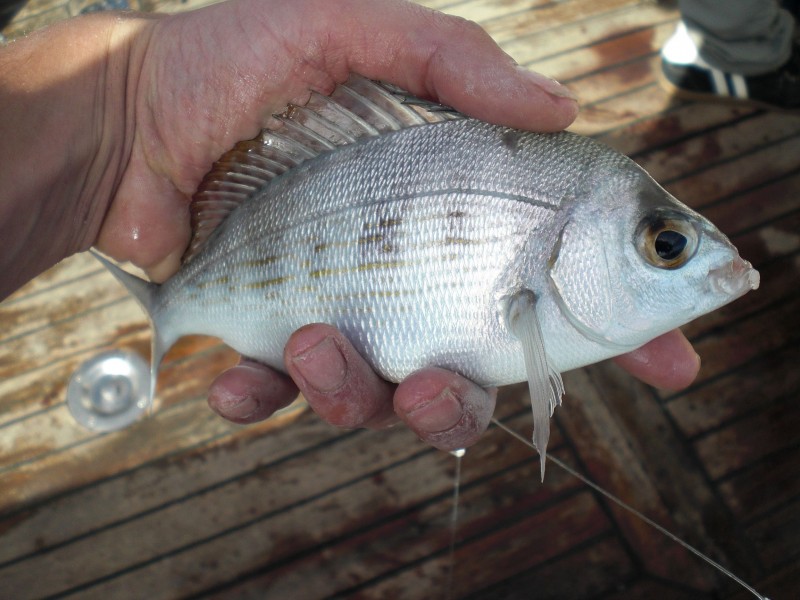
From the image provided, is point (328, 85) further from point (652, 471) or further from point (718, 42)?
point (718, 42)

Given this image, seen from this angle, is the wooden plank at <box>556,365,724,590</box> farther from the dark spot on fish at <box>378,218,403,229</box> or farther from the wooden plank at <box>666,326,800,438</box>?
the dark spot on fish at <box>378,218,403,229</box>

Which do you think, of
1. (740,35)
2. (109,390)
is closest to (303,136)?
(109,390)

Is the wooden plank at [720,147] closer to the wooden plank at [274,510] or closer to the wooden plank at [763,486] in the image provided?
the wooden plank at [763,486]

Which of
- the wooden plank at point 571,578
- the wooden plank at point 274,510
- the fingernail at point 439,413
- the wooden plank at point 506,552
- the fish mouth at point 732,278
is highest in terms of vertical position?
the fish mouth at point 732,278

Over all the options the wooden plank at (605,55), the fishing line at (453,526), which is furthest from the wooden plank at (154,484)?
the wooden plank at (605,55)

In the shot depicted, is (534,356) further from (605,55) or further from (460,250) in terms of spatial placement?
(605,55)

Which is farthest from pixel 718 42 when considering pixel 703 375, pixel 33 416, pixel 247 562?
pixel 33 416
